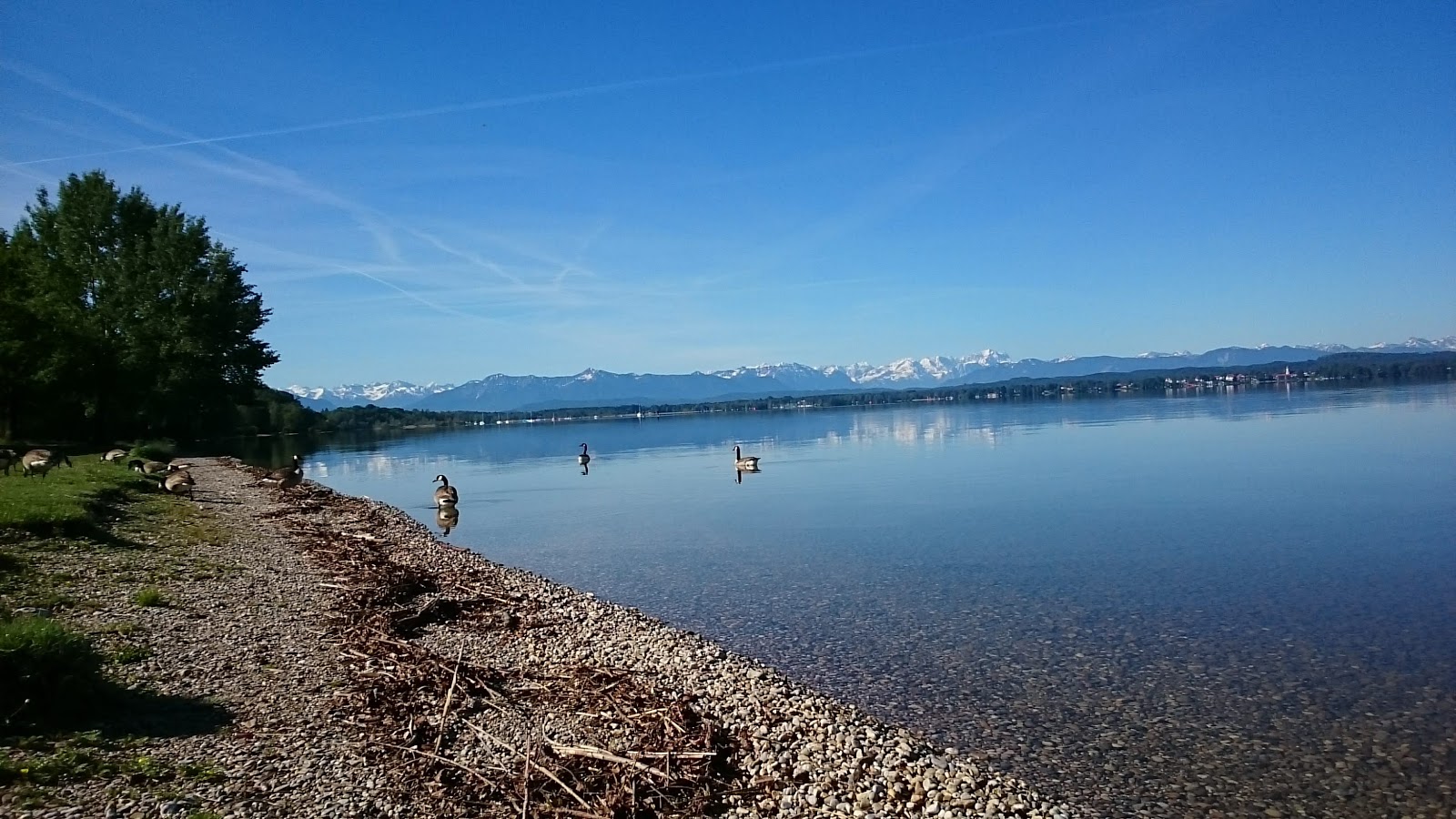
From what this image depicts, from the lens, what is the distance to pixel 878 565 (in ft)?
71.3

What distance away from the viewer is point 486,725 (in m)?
10.1

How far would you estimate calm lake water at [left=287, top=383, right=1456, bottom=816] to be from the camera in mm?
9906

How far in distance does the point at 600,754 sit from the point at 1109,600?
481 inches

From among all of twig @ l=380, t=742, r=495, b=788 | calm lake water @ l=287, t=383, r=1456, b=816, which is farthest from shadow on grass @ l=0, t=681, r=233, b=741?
calm lake water @ l=287, t=383, r=1456, b=816

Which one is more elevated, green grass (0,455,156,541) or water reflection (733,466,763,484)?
green grass (0,455,156,541)

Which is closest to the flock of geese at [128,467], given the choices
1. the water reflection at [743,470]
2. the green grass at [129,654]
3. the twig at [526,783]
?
the green grass at [129,654]

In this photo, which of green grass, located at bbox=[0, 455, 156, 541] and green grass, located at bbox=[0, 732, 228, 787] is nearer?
green grass, located at bbox=[0, 732, 228, 787]

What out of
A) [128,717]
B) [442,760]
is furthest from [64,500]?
[442,760]

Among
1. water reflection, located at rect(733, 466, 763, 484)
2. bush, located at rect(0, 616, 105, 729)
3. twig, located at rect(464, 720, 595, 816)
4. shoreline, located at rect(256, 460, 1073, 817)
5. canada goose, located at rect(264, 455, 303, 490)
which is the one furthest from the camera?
water reflection, located at rect(733, 466, 763, 484)

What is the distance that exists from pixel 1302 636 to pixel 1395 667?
177cm

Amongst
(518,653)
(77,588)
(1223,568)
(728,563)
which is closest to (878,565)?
(728,563)

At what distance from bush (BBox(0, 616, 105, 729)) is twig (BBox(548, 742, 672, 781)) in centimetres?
449

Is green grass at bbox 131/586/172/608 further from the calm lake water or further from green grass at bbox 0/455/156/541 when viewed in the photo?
the calm lake water

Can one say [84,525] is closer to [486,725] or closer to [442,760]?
[486,725]
